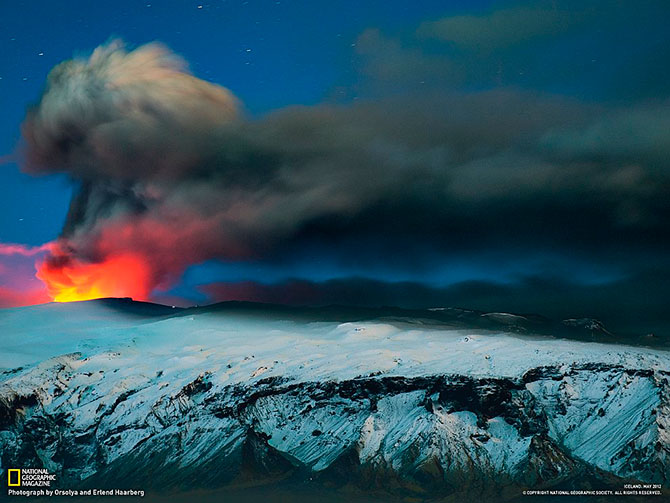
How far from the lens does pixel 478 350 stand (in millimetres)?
102625

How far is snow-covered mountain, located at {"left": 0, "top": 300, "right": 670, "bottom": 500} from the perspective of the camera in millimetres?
99562

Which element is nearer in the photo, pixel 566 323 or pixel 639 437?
pixel 639 437

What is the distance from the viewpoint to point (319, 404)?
105062 millimetres

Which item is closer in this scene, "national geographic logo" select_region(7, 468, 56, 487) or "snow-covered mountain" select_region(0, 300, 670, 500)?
"national geographic logo" select_region(7, 468, 56, 487)

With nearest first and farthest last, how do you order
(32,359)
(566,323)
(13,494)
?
(13,494) → (32,359) → (566,323)

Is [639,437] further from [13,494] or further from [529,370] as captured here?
[13,494]

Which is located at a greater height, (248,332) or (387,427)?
(248,332)

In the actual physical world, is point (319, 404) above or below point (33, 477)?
above

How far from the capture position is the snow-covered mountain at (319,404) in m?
99.6

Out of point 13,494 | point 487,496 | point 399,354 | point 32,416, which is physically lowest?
point 487,496

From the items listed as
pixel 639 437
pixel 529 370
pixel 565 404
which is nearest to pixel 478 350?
pixel 529 370

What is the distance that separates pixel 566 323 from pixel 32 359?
8399cm

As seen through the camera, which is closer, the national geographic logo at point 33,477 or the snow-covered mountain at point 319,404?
the national geographic logo at point 33,477

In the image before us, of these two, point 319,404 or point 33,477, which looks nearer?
point 33,477
